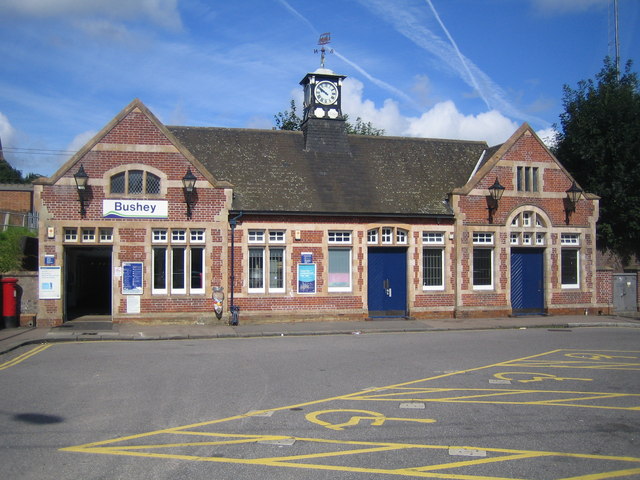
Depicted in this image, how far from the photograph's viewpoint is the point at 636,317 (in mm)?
24266

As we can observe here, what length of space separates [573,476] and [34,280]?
17.4 metres

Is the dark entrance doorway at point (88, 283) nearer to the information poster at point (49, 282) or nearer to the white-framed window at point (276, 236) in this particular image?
the information poster at point (49, 282)

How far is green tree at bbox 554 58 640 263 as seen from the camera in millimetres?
26828

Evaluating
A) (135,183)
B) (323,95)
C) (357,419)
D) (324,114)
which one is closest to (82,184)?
(135,183)

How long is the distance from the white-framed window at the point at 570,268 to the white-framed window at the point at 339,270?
27.7 ft

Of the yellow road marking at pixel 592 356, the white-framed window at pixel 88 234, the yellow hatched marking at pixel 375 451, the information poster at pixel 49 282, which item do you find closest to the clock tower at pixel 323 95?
the white-framed window at pixel 88 234

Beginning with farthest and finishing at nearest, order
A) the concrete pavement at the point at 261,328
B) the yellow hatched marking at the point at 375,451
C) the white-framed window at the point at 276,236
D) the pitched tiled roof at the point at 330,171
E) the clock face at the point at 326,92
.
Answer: the clock face at the point at 326,92, the pitched tiled roof at the point at 330,171, the white-framed window at the point at 276,236, the concrete pavement at the point at 261,328, the yellow hatched marking at the point at 375,451

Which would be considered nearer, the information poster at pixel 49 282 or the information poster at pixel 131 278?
the information poster at pixel 49 282

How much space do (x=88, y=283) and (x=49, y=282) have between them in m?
7.86

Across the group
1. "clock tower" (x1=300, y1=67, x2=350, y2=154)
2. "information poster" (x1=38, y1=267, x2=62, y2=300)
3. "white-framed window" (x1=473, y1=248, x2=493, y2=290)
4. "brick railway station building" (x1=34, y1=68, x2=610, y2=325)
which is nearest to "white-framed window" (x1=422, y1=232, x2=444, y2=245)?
"brick railway station building" (x1=34, y1=68, x2=610, y2=325)

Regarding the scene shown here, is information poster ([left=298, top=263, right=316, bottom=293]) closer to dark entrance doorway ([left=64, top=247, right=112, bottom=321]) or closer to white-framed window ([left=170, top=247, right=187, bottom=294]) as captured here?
white-framed window ([left=170, top=247, right=187, bottom=294])

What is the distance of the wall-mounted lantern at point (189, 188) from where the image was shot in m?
19.6

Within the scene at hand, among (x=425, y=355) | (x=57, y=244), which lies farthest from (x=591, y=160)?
(x=57, y=244)

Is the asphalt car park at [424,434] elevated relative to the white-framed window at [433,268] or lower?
lower
